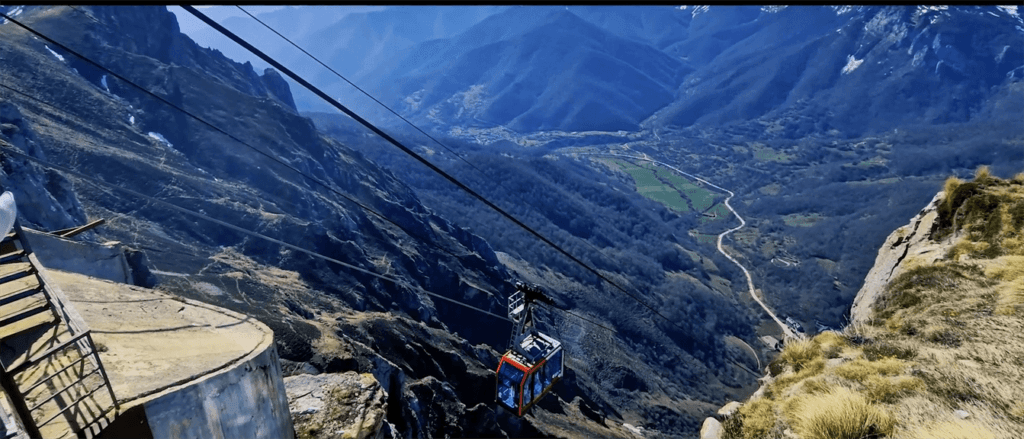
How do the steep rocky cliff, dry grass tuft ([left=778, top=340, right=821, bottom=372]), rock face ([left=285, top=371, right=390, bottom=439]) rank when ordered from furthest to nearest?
1. the steep rocky cliff
2. dry grass tuft ([left=778, top=340, right=821, bottom=372])
3. rock face ([left=285, top=371, right=390, bottom=439])

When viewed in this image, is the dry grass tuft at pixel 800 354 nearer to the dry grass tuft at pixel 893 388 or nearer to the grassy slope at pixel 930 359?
the grassy slope at pixel 930 359

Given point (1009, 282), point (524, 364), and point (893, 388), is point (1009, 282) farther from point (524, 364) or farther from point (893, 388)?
point (524, 364)

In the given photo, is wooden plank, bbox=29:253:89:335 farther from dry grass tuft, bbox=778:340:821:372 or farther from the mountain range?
dry grass tuft, bbox=778:340:821:372

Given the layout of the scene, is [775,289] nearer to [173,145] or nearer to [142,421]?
[173,145]

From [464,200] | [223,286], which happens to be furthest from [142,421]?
[464,200]

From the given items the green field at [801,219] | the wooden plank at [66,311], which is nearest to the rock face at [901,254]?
the wooden plank at [66,311]

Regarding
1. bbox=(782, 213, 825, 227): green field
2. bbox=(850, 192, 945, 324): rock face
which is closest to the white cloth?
bbox=(850, 192, 945, 324): rock face

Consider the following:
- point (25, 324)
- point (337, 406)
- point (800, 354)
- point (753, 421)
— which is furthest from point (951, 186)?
point (25, 324)
